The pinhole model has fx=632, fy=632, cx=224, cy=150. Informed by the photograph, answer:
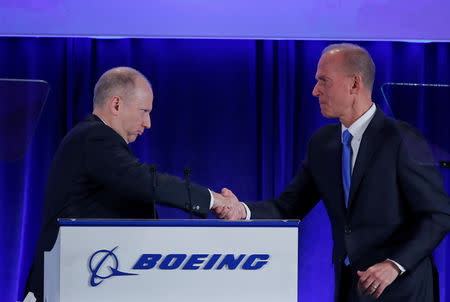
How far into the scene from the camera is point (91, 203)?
2.62 meters

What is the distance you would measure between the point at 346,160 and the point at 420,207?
0.39 m

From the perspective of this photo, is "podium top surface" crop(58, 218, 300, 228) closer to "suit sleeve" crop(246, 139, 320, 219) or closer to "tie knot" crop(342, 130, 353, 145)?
"tie knot" crop(342, 130, 353, 145)

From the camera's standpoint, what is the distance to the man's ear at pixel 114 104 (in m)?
2.82

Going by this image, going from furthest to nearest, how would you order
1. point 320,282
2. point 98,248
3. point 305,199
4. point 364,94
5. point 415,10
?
1. point 320,282
2. point 415,10
3. point 305,199
4. point 364,94
5. point 98,248

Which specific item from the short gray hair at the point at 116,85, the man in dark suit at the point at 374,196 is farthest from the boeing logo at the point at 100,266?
the short gray hair at the point at 116,85

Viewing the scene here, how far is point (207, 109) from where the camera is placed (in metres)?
5.23

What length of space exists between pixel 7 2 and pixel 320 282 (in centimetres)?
326

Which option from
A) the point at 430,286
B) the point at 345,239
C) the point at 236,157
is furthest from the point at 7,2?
the point at 430,286

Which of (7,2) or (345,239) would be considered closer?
(345,239)

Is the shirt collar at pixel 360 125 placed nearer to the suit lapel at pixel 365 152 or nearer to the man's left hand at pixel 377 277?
the suit lapel at pixel 365 152

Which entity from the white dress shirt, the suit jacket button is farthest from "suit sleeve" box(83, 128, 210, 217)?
the white dress shirt

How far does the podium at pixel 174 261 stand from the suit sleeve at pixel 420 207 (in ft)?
2.29

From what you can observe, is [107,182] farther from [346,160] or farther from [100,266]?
[346,160]

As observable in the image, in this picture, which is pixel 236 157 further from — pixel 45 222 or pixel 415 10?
pixel 45 222
